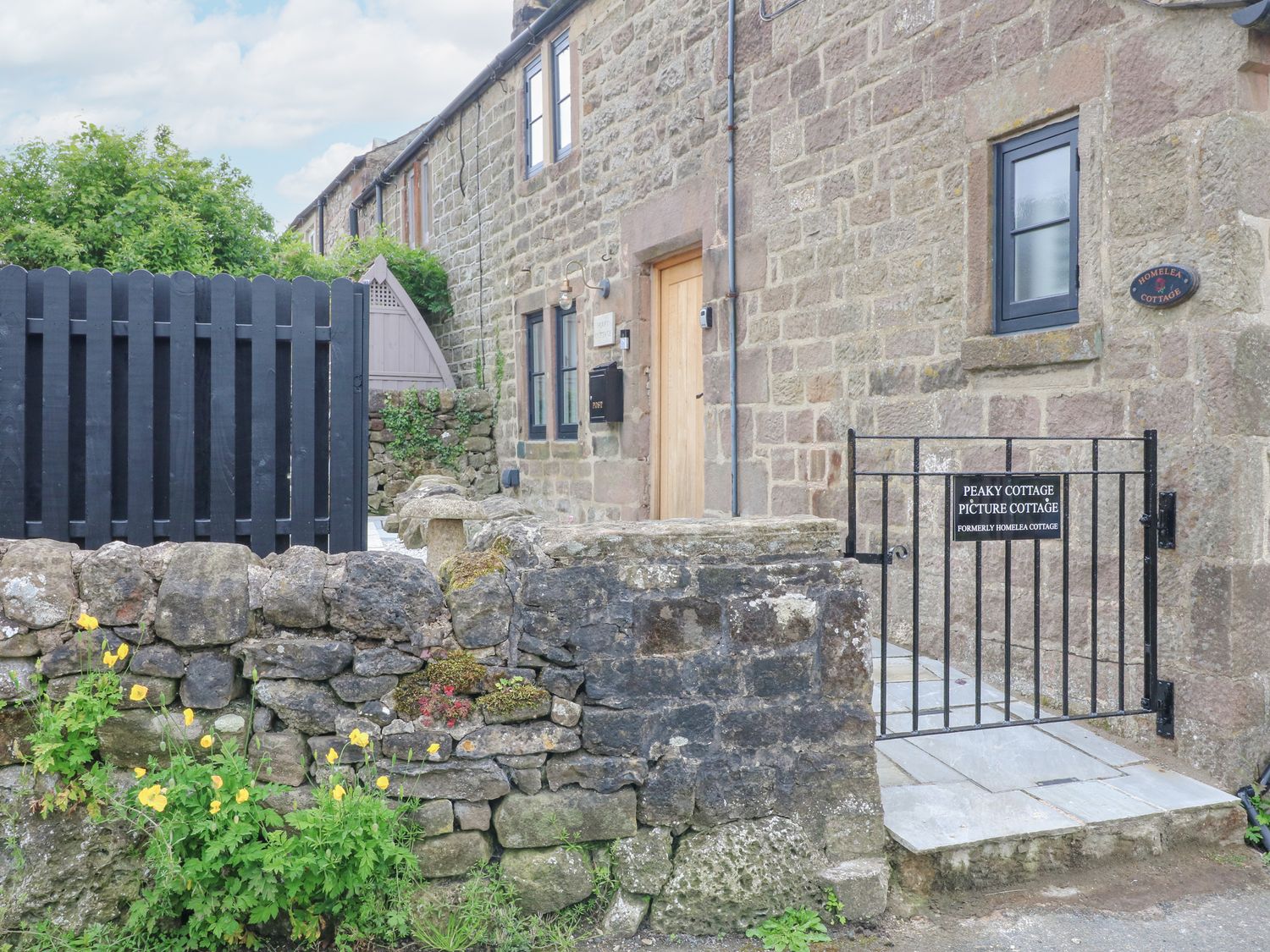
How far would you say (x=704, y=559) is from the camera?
9.89 ft

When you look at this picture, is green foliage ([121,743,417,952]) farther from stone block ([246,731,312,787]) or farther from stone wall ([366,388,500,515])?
stone wall ([366,388,500,515])

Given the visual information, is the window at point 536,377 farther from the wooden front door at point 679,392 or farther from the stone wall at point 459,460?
the wooden front door at point 679,392

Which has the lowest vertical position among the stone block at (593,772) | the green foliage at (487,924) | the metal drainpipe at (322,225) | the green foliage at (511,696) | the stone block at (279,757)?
the green foliage at (487,924)

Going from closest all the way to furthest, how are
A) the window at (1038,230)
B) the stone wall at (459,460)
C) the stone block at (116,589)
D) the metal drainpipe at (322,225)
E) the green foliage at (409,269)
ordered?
the stone block at (116,589) < the window at (1038,230) < the stone wall at (459,460) < the green foliage at (409,269) < the metal drainpipe at (322,225)

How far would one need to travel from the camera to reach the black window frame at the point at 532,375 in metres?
9.89

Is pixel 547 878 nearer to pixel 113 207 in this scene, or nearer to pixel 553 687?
pixel 553 687

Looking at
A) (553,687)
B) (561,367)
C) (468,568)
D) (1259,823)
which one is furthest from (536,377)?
(1259,823)

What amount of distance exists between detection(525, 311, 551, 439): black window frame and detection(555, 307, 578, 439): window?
365 millimetres

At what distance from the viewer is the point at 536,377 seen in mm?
10055

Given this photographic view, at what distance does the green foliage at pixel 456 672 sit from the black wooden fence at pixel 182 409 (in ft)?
3.49

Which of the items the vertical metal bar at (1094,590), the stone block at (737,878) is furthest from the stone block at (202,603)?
the vertical metal bar at (1094,590)

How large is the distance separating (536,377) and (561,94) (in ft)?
8.80

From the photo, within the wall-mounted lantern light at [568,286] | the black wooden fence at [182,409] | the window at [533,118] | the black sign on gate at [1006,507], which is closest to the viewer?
the black wooden fence at [182,409]

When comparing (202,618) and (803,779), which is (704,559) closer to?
(803,779)
